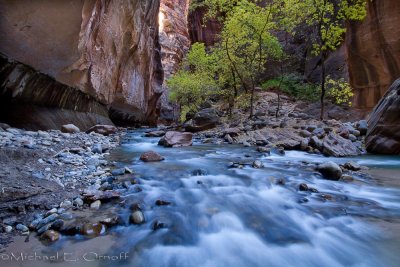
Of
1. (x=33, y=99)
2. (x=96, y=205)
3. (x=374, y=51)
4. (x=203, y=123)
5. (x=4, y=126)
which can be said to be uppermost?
(x=374, y=51)

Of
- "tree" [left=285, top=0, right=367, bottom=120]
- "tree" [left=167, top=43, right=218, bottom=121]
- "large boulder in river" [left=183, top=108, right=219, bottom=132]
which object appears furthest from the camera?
"tree" [left=167, top=43, right=218, bottom=121]

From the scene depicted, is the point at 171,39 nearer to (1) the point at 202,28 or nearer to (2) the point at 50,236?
(1) the point at 202,28

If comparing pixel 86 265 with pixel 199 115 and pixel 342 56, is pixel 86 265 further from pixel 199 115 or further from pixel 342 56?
pixel 342 56

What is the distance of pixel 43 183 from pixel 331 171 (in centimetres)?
495

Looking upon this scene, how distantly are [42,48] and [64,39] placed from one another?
0.85m

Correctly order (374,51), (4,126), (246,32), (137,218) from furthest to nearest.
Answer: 1. (246,32)
2. (374,51)
3. (4,126)
4. (137,218)

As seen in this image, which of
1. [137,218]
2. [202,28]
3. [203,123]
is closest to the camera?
[137,218]

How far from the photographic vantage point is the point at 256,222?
11.9 feet

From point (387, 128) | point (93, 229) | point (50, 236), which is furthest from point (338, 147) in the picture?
point (50, 236)

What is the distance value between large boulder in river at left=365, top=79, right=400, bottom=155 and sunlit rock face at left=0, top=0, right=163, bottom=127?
10.1 meters

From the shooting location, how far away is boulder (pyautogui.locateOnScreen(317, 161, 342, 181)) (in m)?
5.34

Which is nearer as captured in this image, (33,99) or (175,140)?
(33,99)

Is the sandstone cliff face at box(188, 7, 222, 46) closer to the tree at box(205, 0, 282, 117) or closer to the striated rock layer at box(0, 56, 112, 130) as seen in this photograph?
the tree at box(205, 0, 282, 117)

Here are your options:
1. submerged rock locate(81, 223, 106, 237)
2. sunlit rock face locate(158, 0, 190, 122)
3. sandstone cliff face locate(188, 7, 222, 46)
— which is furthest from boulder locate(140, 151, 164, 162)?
sandstone cliff face locate(188, 7, 222, 46)
